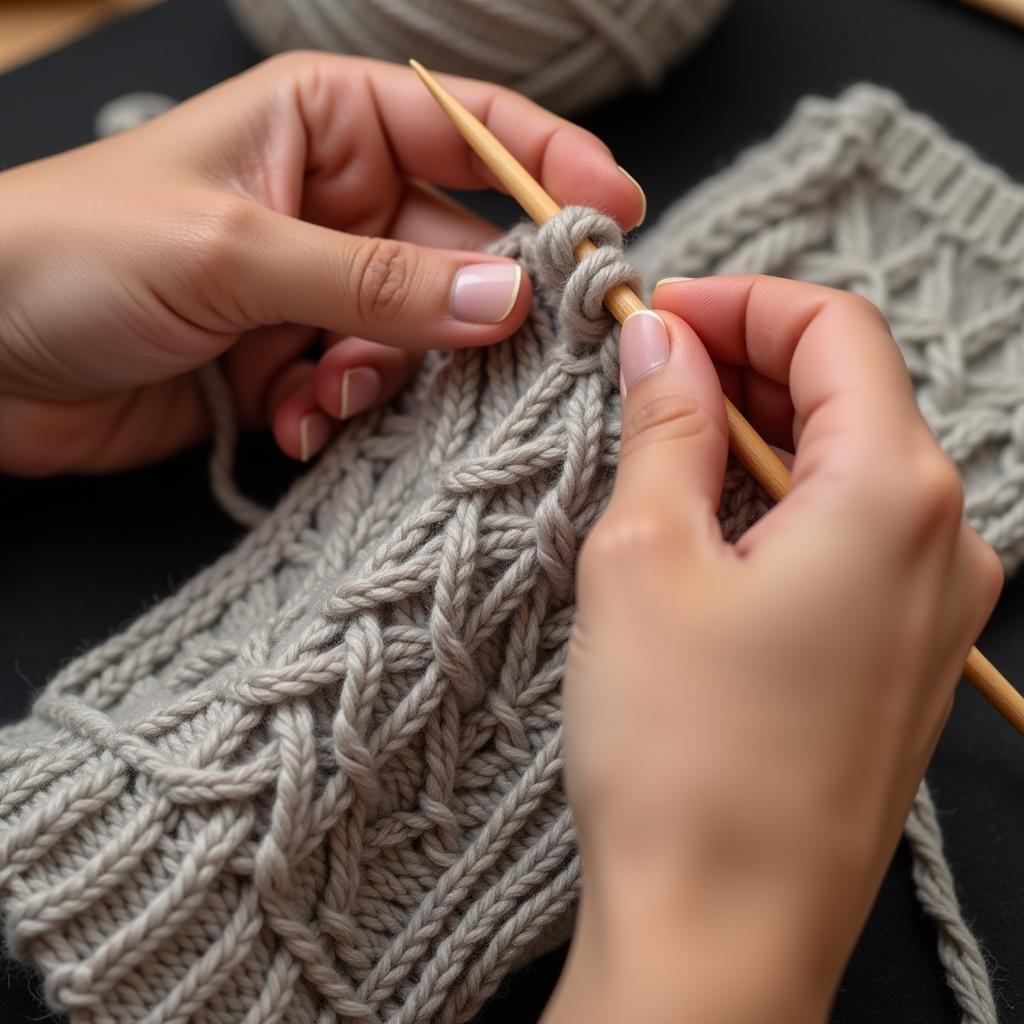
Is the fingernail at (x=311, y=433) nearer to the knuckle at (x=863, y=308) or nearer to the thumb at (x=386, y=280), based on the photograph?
the thumb at (x=386, y=280)

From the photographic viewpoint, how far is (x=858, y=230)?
92cm

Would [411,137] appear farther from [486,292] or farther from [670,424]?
[670,424]

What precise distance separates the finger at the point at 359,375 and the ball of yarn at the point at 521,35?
13.9 inches

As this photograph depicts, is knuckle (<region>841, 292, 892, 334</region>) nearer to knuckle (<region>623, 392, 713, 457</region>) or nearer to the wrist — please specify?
knuckle (<region>623, 392, 713, 457</region>)

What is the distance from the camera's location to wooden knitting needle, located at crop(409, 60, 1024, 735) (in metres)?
0.62

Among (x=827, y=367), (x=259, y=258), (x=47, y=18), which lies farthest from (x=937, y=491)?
(x=47, y=18)

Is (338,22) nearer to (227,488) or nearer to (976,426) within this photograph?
(227,488)

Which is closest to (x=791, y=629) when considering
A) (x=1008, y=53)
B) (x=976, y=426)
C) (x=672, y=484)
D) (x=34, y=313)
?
(x=672, y=484)

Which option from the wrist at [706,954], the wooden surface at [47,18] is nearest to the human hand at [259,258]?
the wrist at [706,954]

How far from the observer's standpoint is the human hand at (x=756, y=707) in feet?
1.55

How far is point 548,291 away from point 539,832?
381mm

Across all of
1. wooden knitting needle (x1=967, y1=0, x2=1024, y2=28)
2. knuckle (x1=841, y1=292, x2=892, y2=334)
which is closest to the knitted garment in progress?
knuckle (x1=841, y1=292, x2=892, y2=334)

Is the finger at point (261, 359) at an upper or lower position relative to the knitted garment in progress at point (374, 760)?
upper

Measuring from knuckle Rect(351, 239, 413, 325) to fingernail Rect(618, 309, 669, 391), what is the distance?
181mm
